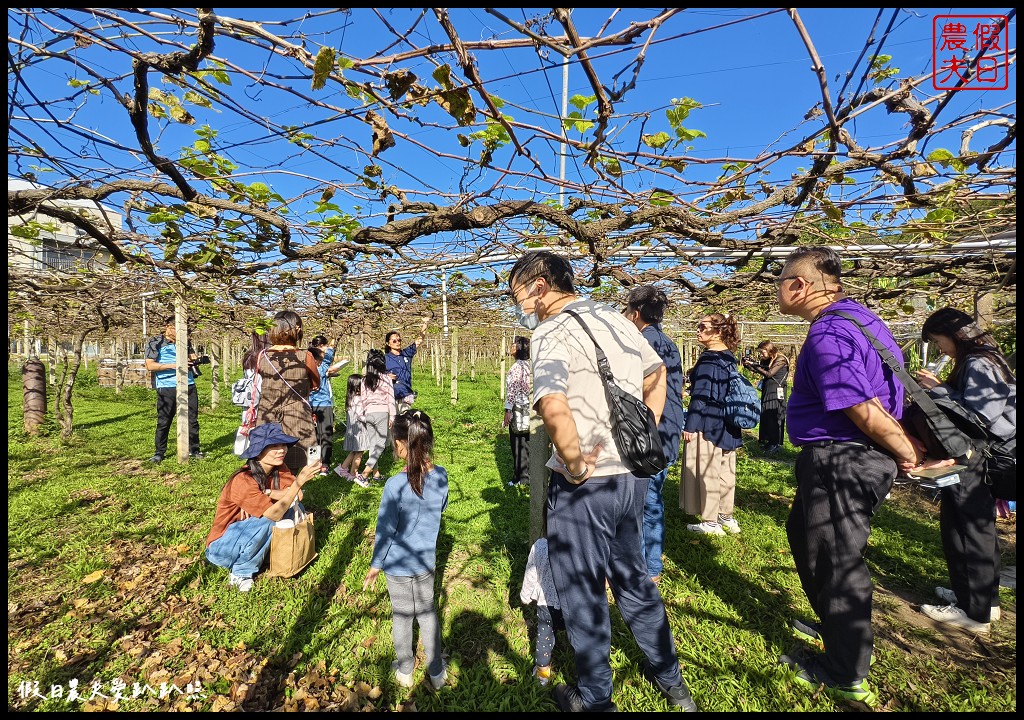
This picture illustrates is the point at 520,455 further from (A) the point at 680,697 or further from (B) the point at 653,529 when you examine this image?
(A) the point at 680,697

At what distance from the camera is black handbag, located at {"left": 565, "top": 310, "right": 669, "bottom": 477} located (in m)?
1.68

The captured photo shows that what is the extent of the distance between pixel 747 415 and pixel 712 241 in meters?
1.57

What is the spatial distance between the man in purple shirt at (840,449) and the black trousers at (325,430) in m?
5.42

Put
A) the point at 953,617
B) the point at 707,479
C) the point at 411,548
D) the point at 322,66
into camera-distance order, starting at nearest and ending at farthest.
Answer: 1. the point at 322,66
2. the point at 411,548
3. the point at 953,617
4. the point at 707,479

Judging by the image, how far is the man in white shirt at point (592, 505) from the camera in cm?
169

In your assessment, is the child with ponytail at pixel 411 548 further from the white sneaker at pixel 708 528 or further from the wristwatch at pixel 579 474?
the white sneaker at pixel 708 528

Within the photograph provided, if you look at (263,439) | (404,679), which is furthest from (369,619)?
(263,439)

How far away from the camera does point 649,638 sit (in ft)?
6.01

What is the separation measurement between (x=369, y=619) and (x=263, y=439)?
1386mm

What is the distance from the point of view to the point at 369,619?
265 centimetres

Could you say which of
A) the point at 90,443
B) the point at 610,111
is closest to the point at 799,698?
the point at 610,111

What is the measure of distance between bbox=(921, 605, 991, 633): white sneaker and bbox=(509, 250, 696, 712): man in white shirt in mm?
2073

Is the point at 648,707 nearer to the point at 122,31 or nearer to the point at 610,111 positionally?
the point at 610,111

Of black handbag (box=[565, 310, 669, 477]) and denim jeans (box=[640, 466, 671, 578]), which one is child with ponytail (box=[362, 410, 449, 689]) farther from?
denim jeans (box=[640, 466, 671, 578])
